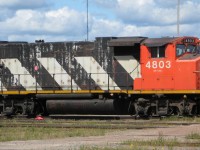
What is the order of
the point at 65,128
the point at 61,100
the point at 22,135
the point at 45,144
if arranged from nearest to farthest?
the point at 45,144 → the point at 22,135 → the point at 65,128 → the point at 61,100

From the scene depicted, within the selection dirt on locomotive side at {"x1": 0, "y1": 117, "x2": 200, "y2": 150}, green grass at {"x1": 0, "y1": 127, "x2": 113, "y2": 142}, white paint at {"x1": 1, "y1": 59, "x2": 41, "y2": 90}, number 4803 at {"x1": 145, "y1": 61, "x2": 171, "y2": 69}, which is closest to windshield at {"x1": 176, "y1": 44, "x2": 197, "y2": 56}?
number 4803 at {"x1": 145, "y1": 61, "x2": 171, "y2": 69}

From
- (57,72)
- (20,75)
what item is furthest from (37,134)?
(20,75)

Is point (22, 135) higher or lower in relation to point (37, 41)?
lower

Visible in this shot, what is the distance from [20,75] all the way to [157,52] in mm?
6948

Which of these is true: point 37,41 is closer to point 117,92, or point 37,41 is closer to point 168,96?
point 117,92

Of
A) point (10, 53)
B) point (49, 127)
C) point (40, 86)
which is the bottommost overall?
point (49, 127)

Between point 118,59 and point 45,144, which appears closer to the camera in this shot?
point 45,144

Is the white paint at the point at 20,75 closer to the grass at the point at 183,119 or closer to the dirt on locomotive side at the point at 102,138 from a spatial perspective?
the dirt on locomotive side at the point at 102,138

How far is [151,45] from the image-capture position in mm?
20359

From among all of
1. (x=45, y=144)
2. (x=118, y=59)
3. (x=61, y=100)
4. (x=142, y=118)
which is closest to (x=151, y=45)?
(x=118, y=59)

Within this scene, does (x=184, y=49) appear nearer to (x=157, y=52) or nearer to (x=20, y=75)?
(x=157, y=52)

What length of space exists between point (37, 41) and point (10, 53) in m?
1.45

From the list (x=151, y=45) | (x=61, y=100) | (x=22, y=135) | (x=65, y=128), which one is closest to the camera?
(x=22, y=135)

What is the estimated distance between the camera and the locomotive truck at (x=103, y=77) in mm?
20172
